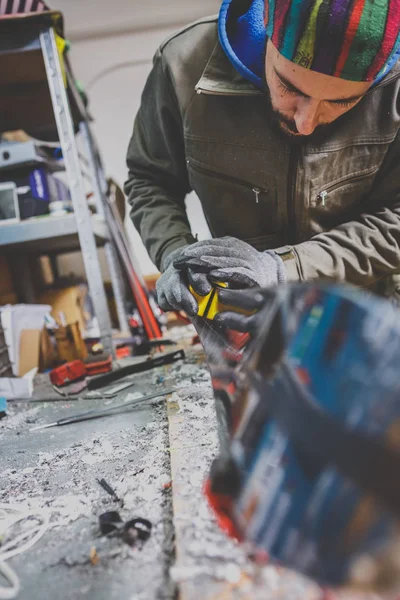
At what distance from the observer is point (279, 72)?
62cm

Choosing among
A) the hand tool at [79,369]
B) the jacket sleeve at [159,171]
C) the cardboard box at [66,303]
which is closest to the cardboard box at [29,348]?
the hand tool at [79,369]

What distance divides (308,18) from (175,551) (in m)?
0.72

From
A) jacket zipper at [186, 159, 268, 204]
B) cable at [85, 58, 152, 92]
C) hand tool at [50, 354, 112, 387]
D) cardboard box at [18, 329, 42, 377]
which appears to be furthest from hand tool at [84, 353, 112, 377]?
cable at [85, 58, 152, 92]

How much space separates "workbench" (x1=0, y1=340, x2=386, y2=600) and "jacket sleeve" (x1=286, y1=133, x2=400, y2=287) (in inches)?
15.1

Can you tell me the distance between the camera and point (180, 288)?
0.78 m

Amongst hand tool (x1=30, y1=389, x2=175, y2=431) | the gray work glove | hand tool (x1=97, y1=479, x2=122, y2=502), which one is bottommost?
hand tool (x1=30, y1=389, x2=175, y2=431)

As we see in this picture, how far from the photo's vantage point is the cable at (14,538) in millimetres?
446

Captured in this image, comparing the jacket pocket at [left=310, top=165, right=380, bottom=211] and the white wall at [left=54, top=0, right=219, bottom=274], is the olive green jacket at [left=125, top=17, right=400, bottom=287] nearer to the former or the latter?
the jacket pocket at [left=310, top=165, right=380, bottom=211]

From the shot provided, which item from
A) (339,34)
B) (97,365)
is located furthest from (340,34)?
(97,365)

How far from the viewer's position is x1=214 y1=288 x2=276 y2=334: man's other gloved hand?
0.43m

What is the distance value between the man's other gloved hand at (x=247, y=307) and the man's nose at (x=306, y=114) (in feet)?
1.05

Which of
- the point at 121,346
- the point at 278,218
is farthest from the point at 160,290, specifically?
the point at 121,346

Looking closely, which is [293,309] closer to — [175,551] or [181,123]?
[175,551]

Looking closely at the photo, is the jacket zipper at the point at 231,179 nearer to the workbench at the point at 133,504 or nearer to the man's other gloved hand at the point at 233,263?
the man's other gloved hand at the point at 233,263
